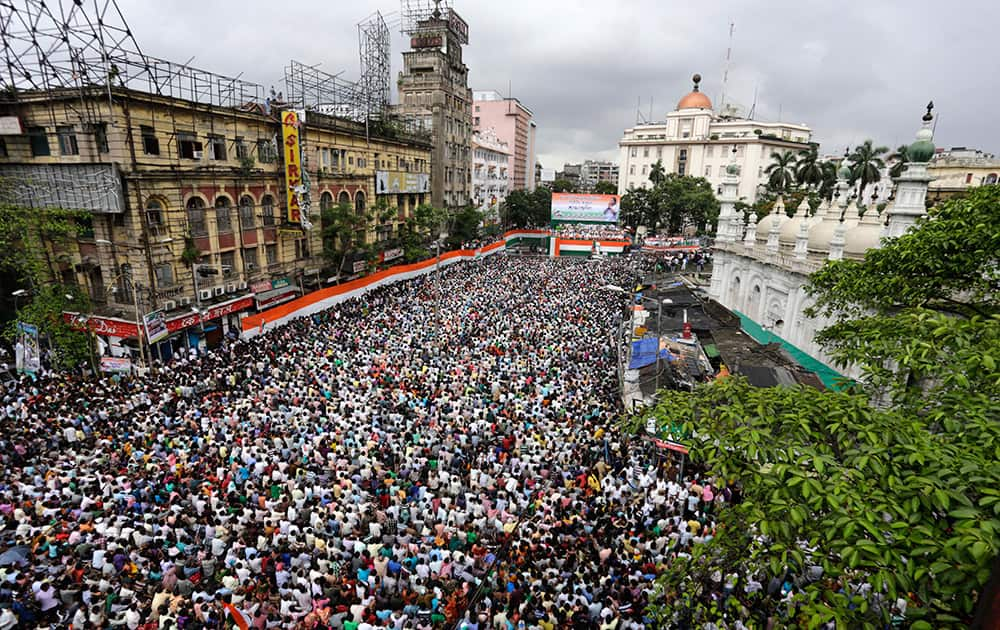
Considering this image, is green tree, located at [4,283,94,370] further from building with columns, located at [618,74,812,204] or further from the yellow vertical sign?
building with columns, located at [618,74,812,204]

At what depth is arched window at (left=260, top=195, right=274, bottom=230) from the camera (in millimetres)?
26703

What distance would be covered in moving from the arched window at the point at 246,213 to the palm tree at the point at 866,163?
56737 mm

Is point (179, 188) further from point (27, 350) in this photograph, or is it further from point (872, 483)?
point (872, 483)

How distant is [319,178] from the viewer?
1196 inches

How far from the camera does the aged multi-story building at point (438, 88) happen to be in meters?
48.6

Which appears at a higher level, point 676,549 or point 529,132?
point 529,132

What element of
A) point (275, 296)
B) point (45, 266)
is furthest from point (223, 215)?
point (45, 266)

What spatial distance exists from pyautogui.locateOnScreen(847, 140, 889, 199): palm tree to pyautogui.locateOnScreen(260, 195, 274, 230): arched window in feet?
183

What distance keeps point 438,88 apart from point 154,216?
33840 millimetres

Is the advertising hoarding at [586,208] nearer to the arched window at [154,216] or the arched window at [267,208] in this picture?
the arched window at [267,208]

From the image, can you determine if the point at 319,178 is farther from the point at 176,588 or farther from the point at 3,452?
the point at 176,588

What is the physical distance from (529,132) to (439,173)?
73195 mm

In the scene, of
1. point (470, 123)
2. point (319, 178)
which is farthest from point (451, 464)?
point (470, 123)

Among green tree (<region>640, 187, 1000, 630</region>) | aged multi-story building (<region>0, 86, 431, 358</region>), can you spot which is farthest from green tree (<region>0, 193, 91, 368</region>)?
green tree (<region>640, 187, 1000, 630</region>)
